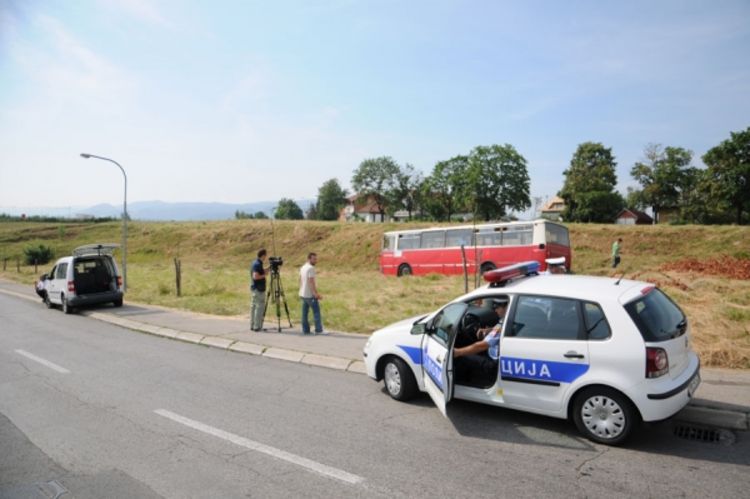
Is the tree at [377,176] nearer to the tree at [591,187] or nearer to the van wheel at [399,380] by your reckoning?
the tree at [591,187]

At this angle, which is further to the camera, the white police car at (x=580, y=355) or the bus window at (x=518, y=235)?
the bus window at (x=518, y=235)

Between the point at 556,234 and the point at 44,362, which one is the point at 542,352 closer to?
the point at 44,362

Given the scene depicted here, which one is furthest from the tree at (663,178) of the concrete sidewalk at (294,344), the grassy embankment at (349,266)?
the concrete sidewalk at (294,344)

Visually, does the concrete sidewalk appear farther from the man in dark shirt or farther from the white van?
the white van

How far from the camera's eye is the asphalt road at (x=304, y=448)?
4070mm

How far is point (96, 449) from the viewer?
497 cm

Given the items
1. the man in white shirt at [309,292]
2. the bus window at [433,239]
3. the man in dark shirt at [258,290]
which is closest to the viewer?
the man in white shirt at [309,292]

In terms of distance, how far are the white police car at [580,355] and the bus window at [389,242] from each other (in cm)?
2249

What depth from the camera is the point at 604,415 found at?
4.74 metres

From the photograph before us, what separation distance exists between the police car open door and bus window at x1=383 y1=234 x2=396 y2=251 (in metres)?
22.4

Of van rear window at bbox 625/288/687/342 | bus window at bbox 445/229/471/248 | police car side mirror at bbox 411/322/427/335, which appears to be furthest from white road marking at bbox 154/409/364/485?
bus window at bbox 445/229/471/248

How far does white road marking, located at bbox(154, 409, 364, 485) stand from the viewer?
428cm

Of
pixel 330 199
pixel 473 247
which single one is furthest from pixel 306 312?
pixel 330 199

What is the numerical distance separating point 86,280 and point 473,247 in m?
16.6
